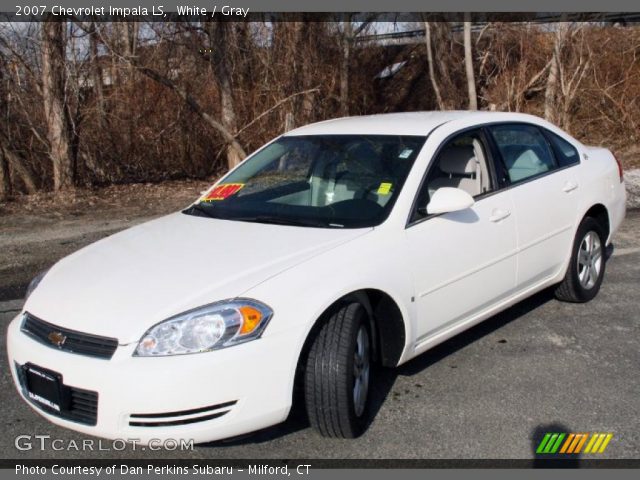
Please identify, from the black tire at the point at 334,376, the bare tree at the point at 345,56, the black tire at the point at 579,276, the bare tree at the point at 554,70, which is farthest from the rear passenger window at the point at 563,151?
the bare tree at the point at 345,56

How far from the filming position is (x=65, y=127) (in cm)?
1159

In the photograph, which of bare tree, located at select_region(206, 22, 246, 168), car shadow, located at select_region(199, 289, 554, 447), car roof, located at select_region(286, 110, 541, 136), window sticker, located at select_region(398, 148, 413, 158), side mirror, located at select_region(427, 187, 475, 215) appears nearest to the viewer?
car shadow, located at select_region(199, 289, 554, 447)

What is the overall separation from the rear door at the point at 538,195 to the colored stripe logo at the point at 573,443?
134cm

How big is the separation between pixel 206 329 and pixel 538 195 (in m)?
2.71

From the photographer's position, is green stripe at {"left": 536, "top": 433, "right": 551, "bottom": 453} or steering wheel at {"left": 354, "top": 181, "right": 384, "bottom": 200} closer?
green stripe at {"left": 536, "top": 433, "right": 551, "bottom": 453}

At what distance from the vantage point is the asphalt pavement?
3543 mm

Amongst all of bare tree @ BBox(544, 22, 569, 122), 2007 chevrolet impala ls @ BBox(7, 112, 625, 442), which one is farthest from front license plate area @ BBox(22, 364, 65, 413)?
bare tree @ BBox(544, 22, 569, 122)

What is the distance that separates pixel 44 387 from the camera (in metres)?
3.32

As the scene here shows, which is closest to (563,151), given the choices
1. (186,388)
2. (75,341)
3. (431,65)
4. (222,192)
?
(222,192)

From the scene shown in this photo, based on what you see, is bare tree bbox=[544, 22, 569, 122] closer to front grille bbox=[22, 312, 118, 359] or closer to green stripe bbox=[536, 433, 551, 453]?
green stripe bbox=[536, 433, 551, 453]

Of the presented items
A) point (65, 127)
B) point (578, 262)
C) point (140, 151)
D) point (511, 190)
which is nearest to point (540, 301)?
point (578, 262)

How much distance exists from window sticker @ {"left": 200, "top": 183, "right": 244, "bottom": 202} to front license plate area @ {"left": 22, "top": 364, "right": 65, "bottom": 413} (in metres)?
1.72

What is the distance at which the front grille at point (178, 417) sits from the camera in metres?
3.11

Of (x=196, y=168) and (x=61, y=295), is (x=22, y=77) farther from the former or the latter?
(x=61, y=295)
